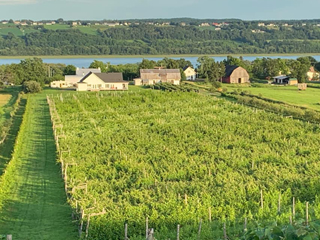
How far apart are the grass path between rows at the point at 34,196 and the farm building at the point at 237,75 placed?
147 feet

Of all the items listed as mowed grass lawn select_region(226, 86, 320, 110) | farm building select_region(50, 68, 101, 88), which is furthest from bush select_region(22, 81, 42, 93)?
mowed grass lawn select_region(226, 86, 320, 110)

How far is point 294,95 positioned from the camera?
5106 cm

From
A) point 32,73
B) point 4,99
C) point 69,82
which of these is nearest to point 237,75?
point 69,82

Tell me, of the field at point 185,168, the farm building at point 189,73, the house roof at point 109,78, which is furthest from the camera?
the farm building at point 189,73

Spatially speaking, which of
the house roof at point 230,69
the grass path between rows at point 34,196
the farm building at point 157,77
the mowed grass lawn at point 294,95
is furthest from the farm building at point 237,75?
the grass path between rows at point 34,196

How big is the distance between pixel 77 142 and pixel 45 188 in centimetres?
745

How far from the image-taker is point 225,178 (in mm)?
17891

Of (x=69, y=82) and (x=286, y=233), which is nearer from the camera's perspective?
(x=286, y=233)

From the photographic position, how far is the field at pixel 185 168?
1371 centimetres

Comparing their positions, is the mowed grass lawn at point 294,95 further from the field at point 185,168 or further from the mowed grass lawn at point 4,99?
Answer: the mowed grass lawn at point 4,99

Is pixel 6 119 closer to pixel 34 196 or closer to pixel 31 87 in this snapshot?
pixel 31 87

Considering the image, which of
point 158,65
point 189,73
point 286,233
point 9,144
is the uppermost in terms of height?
point 286,233

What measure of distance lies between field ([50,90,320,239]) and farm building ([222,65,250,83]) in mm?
33183

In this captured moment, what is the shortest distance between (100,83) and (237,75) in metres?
21.2
